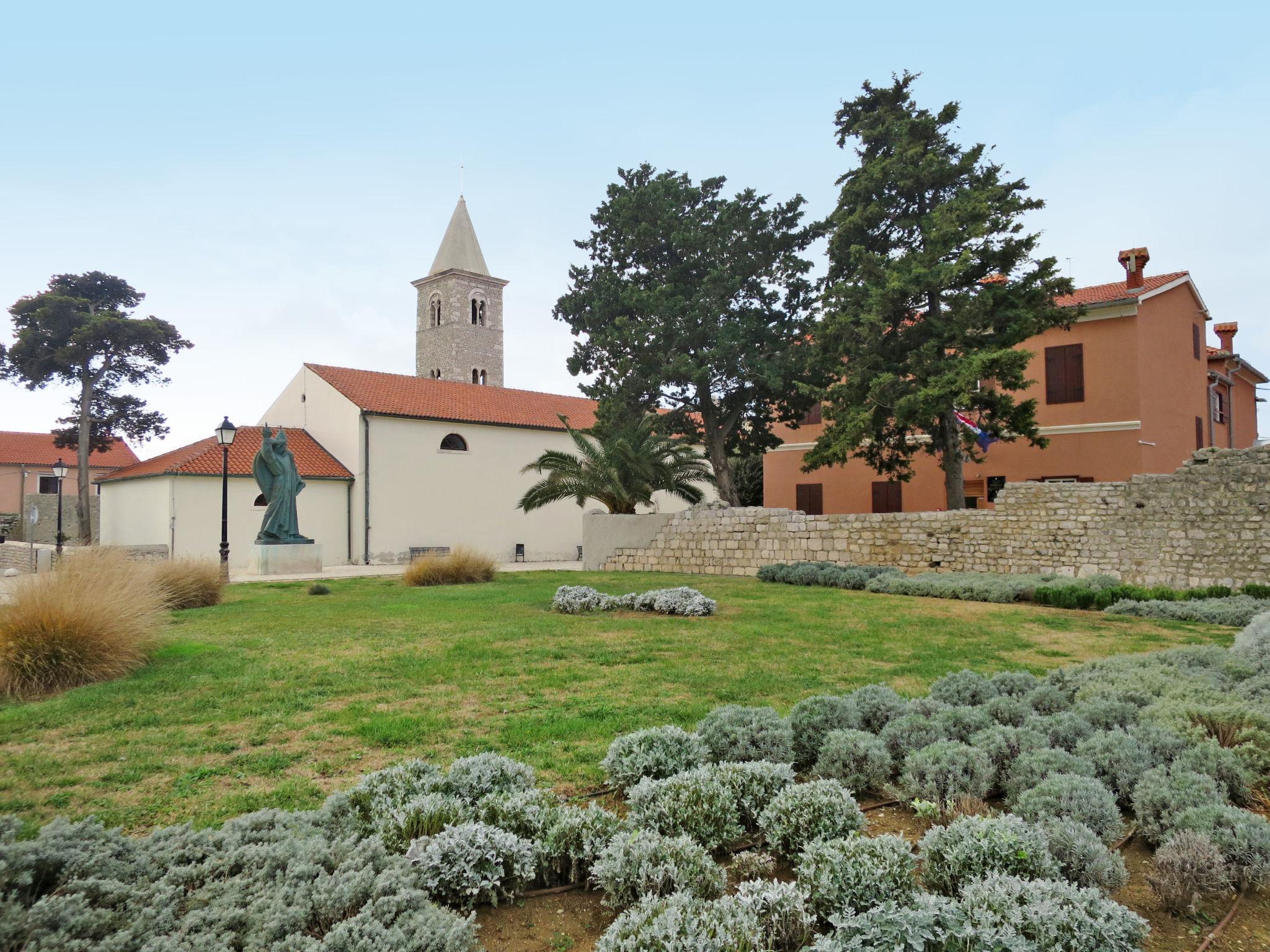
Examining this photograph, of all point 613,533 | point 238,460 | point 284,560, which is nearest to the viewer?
point 284,560

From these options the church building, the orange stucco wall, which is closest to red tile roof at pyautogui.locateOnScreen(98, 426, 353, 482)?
the church building

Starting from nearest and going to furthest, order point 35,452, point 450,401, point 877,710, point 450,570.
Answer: point 877,710
point 450,570
point 450,401
point 35,452

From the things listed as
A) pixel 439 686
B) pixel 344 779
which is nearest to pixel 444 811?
pixel 344 779

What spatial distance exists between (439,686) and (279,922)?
13.7 ft

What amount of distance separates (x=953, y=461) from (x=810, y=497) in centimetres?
801

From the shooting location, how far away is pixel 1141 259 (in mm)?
22578

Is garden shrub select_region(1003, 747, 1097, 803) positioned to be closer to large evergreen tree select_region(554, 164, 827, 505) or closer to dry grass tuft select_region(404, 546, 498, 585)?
dry grass tuft select_region(404, 546, 498, 585)

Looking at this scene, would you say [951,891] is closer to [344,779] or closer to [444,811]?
[444,811]

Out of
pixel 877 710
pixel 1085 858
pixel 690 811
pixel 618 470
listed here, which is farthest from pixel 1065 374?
pixel 690 811

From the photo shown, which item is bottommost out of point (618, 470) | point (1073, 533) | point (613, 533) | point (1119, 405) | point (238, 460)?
point (613, 533)

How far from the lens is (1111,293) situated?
22516mm

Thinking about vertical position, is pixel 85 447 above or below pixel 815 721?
above

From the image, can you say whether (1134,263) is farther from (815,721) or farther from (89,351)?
(89,351)

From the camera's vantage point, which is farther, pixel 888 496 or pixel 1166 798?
pixel 888 496
